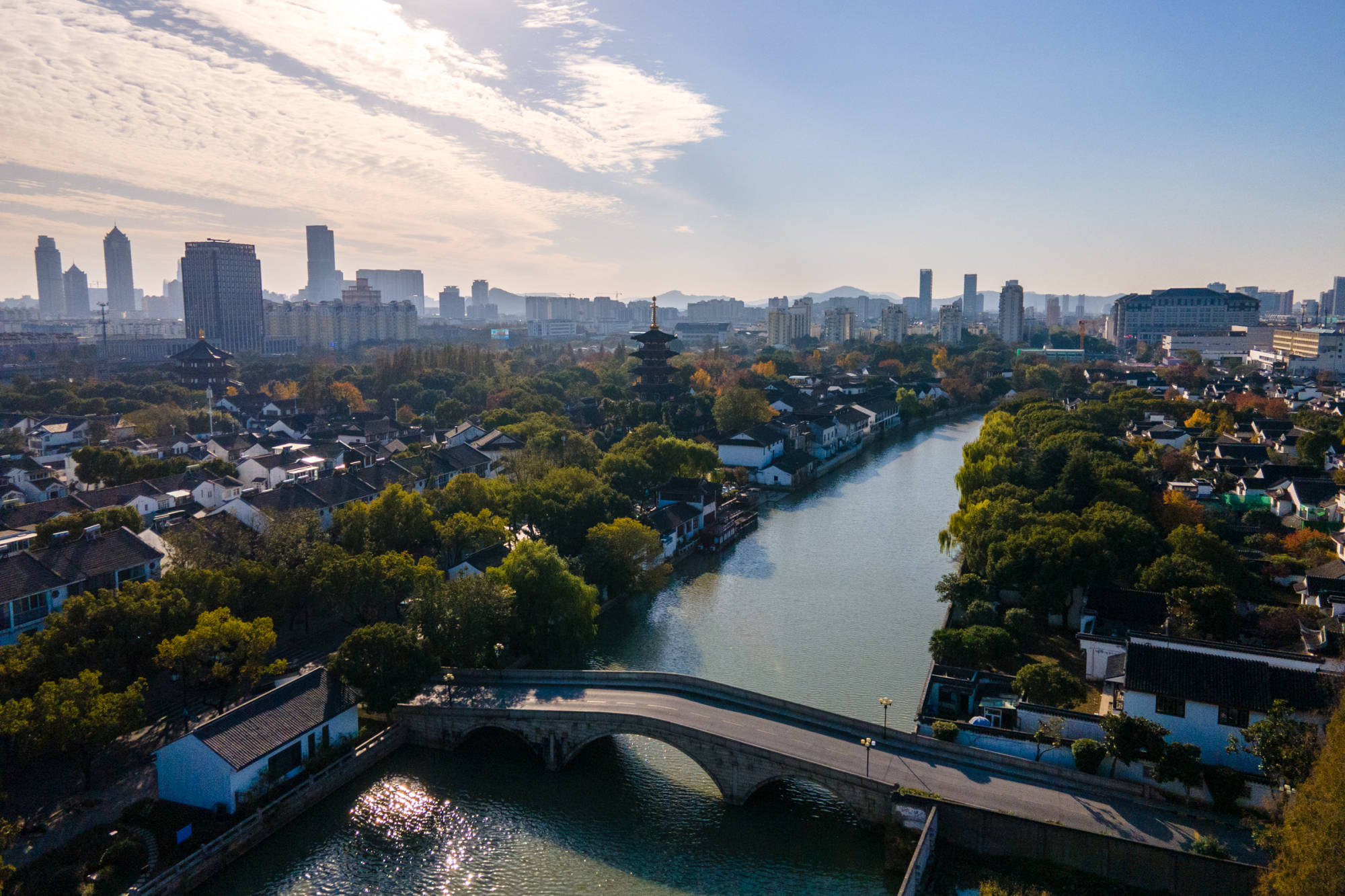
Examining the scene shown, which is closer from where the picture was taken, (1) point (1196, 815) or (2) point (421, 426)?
(1) point (1196, 815)

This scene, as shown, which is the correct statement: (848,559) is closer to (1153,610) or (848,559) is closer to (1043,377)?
(1153,610)

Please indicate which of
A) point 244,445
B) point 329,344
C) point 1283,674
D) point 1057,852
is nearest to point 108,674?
point 1057,852

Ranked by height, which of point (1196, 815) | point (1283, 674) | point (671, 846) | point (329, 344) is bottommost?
point (671, 846)

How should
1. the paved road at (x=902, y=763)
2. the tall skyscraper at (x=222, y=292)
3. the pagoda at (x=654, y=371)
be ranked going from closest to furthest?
the paved road at (x=902, y=763) → the pagoda at (x=654, y=371) → the tall skyscraper at (x=222, y=292)

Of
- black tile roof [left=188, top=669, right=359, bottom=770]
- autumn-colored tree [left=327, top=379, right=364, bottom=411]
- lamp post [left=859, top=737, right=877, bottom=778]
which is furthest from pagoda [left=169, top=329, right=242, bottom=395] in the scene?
lamp post [left=859, top=737, right=877, bottom=778]

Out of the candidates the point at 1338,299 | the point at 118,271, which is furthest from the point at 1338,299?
the point at 118,271

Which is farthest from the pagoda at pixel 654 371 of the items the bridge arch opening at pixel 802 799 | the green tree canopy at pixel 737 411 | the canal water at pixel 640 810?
the bridge arch opening at pixel 802 799

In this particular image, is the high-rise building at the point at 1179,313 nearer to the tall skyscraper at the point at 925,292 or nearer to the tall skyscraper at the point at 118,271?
the tall skyscraper at the point at 925,292
